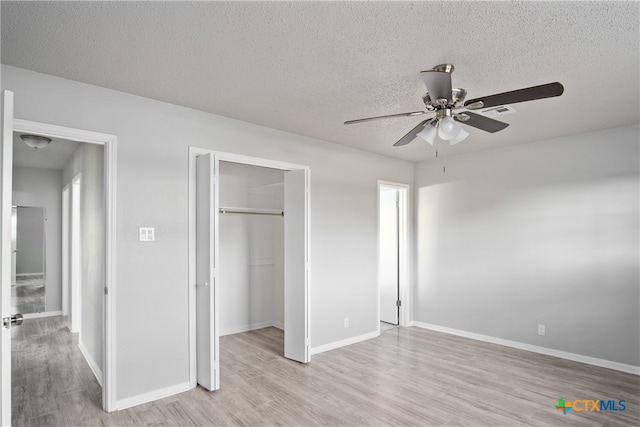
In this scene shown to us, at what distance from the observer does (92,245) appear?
12.9ft

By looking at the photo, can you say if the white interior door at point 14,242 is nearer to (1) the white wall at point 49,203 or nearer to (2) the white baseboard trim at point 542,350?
(1) the white wall at point 49,203

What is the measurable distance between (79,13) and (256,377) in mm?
3183

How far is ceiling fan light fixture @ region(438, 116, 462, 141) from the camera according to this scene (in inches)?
93.8

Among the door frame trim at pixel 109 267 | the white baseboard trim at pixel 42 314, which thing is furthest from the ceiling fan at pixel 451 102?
the white baseboard trim at pixel 42 314

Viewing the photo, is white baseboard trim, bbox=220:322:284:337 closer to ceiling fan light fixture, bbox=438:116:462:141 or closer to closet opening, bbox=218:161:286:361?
closet opening, bbox=218:161:286:361

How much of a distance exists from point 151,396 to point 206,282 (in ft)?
3.31

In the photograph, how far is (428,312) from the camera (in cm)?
555

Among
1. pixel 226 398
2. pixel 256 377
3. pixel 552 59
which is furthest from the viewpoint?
pixel 256 377

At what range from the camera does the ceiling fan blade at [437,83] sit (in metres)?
2.08

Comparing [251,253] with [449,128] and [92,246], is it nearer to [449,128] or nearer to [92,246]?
[92,246]

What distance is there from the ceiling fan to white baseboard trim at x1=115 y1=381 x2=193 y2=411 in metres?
2.77

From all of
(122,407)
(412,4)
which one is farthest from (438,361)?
(412,4)

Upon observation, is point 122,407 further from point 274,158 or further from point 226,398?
point 274,158

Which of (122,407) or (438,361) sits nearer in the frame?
(122,407)
